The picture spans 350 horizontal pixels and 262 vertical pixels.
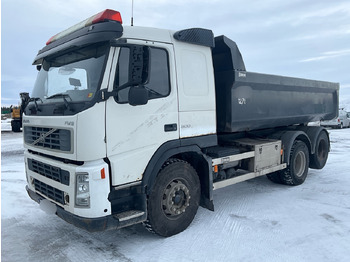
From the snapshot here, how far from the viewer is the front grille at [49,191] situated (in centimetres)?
356

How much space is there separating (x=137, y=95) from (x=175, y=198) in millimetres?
1643

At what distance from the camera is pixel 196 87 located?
4.21 m

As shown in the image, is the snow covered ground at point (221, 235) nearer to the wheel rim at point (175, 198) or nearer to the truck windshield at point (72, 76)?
the wheel rim at point (175, 198)

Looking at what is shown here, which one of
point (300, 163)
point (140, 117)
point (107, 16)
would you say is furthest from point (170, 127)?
point (300, 163)

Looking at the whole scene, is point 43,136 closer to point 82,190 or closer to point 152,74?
point 82,190

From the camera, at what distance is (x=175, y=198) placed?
159 inches

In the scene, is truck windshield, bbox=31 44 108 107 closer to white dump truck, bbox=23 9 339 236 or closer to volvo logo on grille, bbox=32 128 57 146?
white dump truck, bbox=23 9 339 236

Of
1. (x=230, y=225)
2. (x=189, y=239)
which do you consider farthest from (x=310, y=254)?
(x=189, y=239)

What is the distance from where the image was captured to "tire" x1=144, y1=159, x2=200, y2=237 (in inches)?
150

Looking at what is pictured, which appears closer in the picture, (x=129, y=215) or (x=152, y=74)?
(x=129, y=215)

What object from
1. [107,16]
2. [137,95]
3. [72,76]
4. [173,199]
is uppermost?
[107,16]

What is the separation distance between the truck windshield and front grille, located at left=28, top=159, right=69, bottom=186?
34.0 inches

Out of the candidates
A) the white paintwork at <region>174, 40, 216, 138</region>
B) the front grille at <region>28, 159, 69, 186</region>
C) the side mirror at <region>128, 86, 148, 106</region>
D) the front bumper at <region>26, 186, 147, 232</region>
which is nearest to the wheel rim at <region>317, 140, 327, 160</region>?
the white paintwork at <region>174, 40, 216, 138</region>

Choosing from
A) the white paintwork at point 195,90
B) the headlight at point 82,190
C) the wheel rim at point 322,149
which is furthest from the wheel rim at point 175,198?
the wheel rim at point 322,149
